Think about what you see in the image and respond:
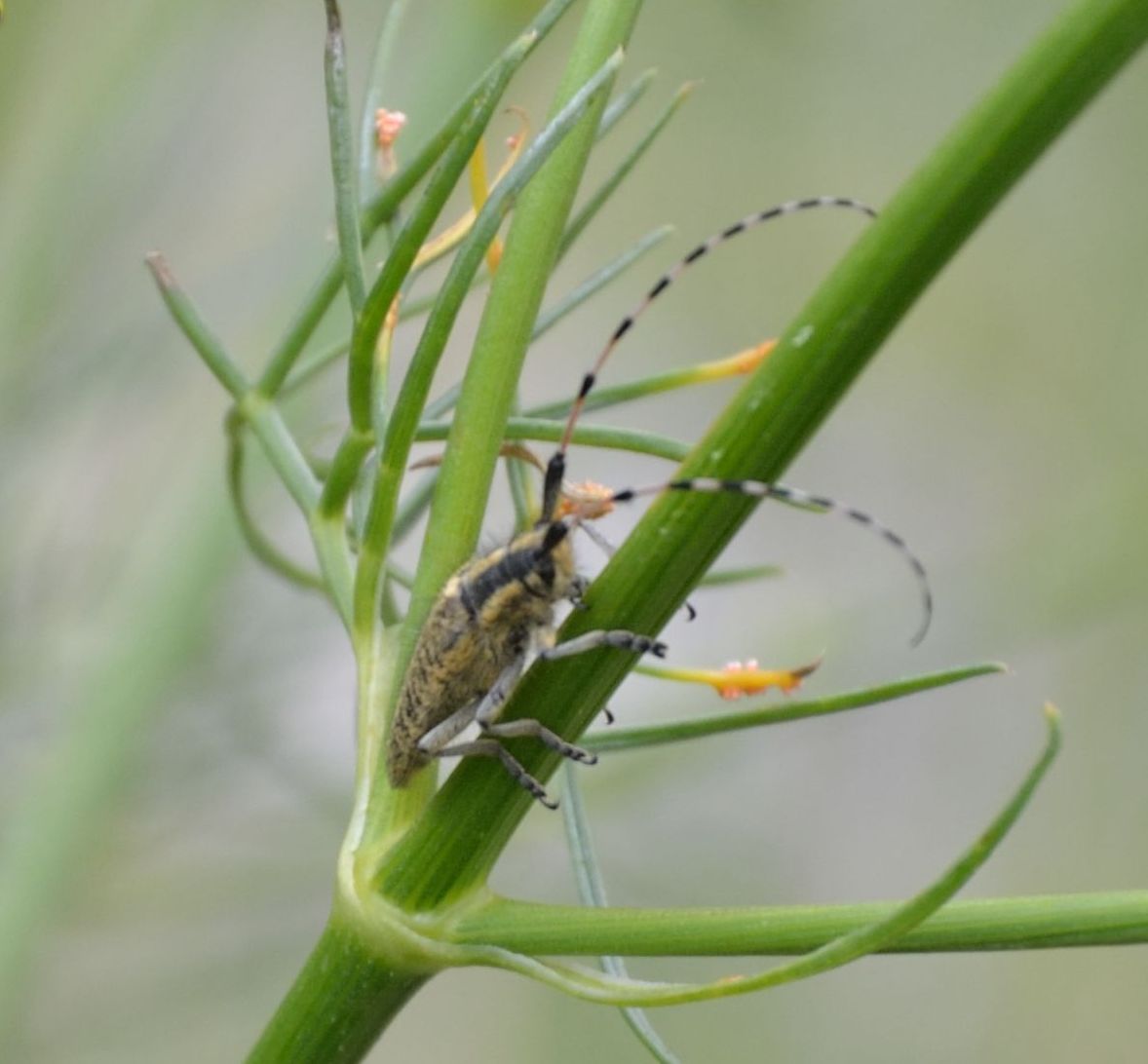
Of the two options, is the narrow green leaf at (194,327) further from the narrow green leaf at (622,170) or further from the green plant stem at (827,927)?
the green plant stem at (827,927)

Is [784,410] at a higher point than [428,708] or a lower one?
higher

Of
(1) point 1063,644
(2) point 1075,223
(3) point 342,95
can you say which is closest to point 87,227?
(3) point 342,95

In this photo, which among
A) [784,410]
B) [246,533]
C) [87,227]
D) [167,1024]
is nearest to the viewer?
[784,410]

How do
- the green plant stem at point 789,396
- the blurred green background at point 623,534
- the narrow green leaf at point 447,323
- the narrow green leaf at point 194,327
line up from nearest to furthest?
the green plant stem at point 789,396
the narrow green leaf at point 447,323
the narrow green leaf at point 194,327
the blurred green background at point 623,534

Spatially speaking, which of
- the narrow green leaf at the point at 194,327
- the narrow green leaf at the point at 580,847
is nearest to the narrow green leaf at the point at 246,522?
the narrow green leaf at the point at 194,327

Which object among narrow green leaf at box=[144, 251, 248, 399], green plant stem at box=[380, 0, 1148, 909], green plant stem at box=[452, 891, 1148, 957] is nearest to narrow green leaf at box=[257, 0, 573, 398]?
narrow green leaf at box=[144, 251, 248, 399]

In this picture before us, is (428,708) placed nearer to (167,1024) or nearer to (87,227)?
(87,227)

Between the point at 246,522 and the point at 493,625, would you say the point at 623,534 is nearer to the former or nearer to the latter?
the point at 246,522
